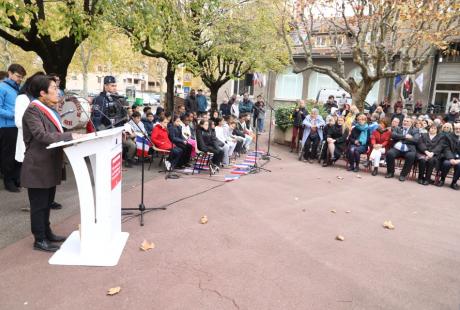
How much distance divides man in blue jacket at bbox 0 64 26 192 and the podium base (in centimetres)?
256

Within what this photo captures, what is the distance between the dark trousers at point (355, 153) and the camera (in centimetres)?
930

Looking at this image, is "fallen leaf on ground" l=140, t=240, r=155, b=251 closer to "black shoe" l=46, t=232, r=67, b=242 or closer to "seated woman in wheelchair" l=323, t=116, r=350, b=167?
"black shoe" l=46, t=232, r=67, b=242

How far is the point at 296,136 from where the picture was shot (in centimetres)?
1195

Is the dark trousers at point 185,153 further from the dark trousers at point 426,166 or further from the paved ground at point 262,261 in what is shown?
the dark trousers at point 426,166

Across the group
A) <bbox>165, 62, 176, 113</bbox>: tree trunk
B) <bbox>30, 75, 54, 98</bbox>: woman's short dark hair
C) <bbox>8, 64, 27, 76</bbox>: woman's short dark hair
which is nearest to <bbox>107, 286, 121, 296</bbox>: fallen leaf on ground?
<bbox>30, 75, 54, 98</bbox>: woman's short dark hair

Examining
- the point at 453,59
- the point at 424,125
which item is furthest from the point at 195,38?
the point at 453,59

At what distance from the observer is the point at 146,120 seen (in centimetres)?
971

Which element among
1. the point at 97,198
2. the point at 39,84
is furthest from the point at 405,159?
the point at 39,84

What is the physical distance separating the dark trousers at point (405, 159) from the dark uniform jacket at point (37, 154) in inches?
301

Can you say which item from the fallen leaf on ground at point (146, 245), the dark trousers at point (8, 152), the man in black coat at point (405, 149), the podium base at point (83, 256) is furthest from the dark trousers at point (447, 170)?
the dark trousers at point (8, 152)

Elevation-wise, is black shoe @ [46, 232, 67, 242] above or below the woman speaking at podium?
below

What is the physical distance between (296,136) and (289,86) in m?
20.1

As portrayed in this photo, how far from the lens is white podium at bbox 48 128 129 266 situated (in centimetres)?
341

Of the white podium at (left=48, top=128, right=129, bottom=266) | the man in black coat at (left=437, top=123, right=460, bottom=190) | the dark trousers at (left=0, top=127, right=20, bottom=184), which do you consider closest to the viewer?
the white podium at (left=48, top=128, right=129, bottom=266)
